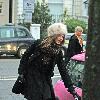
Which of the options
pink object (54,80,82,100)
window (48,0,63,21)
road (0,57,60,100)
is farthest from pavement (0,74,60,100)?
window (48,0,63,21)

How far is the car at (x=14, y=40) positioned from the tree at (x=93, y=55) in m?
21.3

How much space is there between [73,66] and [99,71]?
352 centimetres

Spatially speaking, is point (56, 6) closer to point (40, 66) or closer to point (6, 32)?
point (6, 32)

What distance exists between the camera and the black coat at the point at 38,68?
612 cm

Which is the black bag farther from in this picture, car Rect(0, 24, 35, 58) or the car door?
the car door

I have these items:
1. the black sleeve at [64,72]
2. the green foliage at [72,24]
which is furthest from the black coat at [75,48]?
the green foliage at [72,24]

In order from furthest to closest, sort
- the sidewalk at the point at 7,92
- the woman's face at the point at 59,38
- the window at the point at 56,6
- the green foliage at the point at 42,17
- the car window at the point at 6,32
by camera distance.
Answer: the window at the point at 56,6 → the green foliage at the point at 42,17 → the car window at the point at 6,32 → the sidewalk at the point at 7,92 → the woman's face at the point at 59,38

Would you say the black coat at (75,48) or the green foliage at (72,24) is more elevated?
the black coat at (75,48)

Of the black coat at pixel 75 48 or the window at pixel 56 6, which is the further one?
the window at pixel 56 6

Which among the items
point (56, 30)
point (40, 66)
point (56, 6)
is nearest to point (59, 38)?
point (56, 30)

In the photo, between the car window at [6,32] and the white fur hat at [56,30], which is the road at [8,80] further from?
the white fur hat at [56,30]

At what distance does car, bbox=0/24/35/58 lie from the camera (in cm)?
2469

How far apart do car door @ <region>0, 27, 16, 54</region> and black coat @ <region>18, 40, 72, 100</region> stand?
1843cm

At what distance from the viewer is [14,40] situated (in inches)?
979
